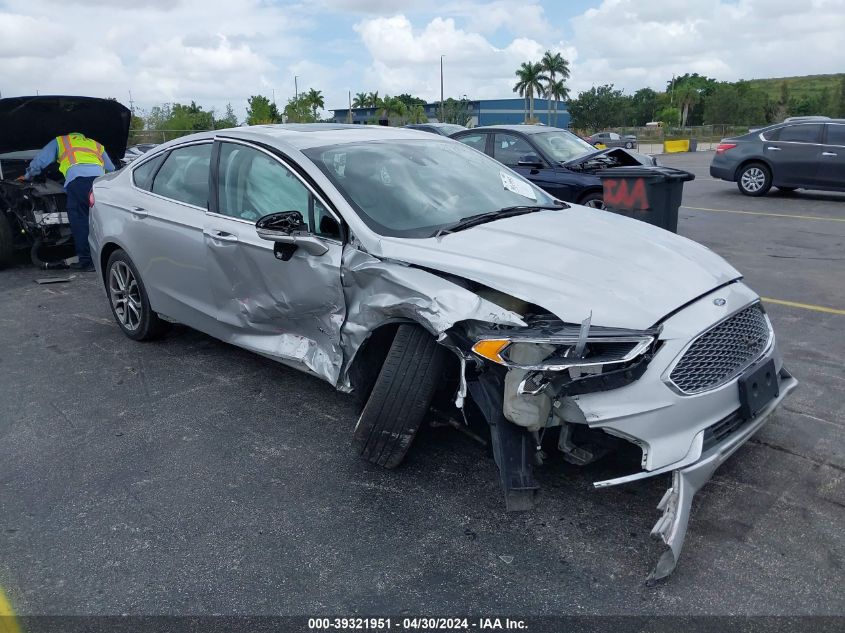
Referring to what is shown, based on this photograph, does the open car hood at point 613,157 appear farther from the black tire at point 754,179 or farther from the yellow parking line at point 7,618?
the yellow parking line at point 7,618

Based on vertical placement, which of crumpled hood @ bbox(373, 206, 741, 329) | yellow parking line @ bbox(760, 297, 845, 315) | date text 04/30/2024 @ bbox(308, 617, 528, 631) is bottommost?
date text 04/30/2024 @ bbox(308, 617, 528, 631)

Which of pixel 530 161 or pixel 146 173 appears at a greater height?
pixel 146 173

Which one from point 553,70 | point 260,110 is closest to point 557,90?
point 553,70

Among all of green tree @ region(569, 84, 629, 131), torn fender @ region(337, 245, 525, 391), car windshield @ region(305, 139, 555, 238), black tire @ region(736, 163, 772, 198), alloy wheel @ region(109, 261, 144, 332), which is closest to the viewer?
torn fender @ region(337, 245, 525, 391)

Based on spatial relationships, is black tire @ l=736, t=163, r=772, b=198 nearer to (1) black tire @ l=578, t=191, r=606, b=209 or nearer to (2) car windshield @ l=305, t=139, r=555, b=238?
(1) black tire @ l=578, t=191, r=606, b=209

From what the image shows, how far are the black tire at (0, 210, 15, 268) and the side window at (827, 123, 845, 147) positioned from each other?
12.7 metres

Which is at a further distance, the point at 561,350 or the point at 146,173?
the point at 146,173

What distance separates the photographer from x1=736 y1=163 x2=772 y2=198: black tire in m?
13.3

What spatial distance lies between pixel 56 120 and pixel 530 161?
5714mm

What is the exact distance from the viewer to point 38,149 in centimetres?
824

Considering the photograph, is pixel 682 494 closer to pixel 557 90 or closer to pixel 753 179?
pixel 753 179

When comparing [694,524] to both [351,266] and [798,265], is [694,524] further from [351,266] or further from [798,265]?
[798,265]

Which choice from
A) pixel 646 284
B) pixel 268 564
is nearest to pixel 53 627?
pixel 268 564

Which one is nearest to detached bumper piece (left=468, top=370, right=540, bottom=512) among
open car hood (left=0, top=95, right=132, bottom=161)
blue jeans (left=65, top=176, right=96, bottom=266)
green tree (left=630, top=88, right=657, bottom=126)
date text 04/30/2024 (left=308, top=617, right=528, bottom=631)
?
date text 04/30/2024 (left=308, top=617, right=528, bottom=631)
